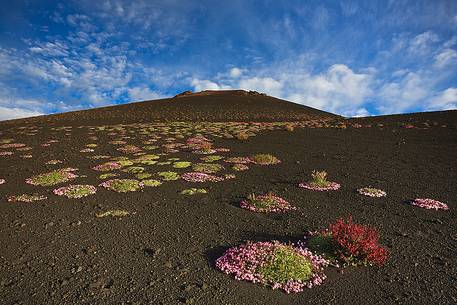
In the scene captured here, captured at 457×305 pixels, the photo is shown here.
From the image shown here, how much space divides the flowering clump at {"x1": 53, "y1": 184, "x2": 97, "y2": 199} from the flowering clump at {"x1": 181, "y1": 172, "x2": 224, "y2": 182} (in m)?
5.20

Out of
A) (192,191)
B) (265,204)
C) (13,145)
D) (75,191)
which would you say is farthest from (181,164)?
(13,145)

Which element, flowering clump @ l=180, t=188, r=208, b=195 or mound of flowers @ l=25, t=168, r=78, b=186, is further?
mound of flowers @ l=25, t=168, r=78, b=186

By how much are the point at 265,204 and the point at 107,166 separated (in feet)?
40.2

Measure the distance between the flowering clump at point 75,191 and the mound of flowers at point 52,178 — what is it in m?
1.69

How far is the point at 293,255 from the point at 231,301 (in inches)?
97.2

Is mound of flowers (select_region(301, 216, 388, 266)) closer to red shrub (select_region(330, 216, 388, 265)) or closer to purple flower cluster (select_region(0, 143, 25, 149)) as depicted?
red shrub (select_region(330, 216, 388, 265))

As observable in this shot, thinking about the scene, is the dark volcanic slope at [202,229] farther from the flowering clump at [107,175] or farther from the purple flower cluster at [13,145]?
the purple flower cluster at [13,145]

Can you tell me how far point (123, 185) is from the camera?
56.4 feet

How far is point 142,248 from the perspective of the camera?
426 inches

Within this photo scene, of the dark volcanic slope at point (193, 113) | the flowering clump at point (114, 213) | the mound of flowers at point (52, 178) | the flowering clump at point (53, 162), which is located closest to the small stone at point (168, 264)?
the flowering clump at point (114, 213)

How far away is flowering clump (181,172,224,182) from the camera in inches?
748

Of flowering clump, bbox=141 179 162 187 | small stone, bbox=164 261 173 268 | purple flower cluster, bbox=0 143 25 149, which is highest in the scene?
purple flower cluster, bbox=0 143 25 149

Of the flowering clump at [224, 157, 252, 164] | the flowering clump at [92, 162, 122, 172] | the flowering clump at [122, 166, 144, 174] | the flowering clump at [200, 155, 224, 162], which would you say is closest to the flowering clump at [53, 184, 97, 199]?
the flowering clump at [122, 166, 144, 174]

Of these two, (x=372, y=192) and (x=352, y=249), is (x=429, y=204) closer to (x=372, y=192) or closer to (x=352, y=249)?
(x=372, y=192)
